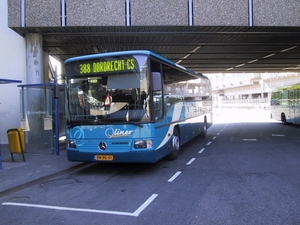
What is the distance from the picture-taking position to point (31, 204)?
5.82 meters

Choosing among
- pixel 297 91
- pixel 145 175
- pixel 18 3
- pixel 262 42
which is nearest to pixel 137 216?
pixel 145 175

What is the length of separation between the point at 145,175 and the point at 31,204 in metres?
3.10

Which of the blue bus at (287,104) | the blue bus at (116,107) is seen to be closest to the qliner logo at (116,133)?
the blue bus at (116,107)

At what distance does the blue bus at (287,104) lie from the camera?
21.2m

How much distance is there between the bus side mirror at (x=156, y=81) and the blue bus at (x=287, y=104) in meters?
16.0

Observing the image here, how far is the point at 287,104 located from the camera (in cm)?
2333

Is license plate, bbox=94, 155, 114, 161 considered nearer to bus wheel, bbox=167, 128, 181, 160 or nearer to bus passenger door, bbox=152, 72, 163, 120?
bus passenger door, bbox=152, 72, 163, 120

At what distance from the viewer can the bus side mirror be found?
25.4ft

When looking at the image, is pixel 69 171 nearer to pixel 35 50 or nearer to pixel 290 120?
pixel 35 50

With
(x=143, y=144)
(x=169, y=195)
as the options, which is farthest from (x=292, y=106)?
(x=169, y=195)

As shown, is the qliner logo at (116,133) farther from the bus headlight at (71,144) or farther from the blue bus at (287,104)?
the blue bus at (287,104)

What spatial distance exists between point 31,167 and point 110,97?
11.7 feet

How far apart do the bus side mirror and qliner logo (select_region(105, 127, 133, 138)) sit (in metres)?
1.32

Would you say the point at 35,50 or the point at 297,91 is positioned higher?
the point at 35,50
